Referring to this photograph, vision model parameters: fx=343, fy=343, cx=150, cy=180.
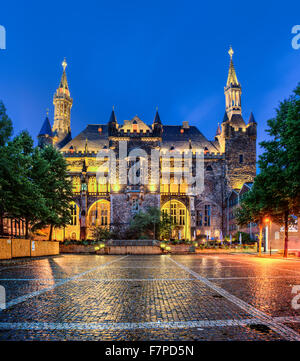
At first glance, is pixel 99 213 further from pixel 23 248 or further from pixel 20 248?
pixel 20 248

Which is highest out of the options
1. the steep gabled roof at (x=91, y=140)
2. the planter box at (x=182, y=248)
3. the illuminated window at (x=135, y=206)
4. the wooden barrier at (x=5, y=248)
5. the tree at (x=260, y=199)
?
the steep gabled roof at (x=91, y=140)

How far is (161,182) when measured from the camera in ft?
200

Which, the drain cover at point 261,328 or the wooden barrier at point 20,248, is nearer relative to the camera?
the drain cover at point 261,328

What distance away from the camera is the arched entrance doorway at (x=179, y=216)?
2278 inches

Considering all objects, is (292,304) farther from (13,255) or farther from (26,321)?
(13,255)

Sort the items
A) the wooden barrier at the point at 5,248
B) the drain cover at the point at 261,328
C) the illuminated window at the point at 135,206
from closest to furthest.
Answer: the drain cover at the point at 261,328 → the wooden barrier at the point at 5,248 → the illuminated window at the point at 135,206

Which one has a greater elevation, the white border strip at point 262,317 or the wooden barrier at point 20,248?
the white border strip at point 262,317

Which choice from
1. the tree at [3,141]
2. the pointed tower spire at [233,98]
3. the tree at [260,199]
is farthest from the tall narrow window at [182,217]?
the tree at [3,141]

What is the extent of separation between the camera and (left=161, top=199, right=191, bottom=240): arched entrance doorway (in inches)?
2278

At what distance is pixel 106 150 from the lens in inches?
2499

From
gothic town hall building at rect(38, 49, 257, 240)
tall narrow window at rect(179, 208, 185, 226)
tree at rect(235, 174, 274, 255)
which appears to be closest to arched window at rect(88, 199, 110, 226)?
gothic town hall building at rect(38, 49, 257, 240)

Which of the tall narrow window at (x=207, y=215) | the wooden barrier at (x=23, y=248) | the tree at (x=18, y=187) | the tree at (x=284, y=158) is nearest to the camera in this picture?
the tree at (x=284, y=158)

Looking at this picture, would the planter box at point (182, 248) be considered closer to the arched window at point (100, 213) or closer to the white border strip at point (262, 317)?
Answer: the arched window at point (100, 213)
